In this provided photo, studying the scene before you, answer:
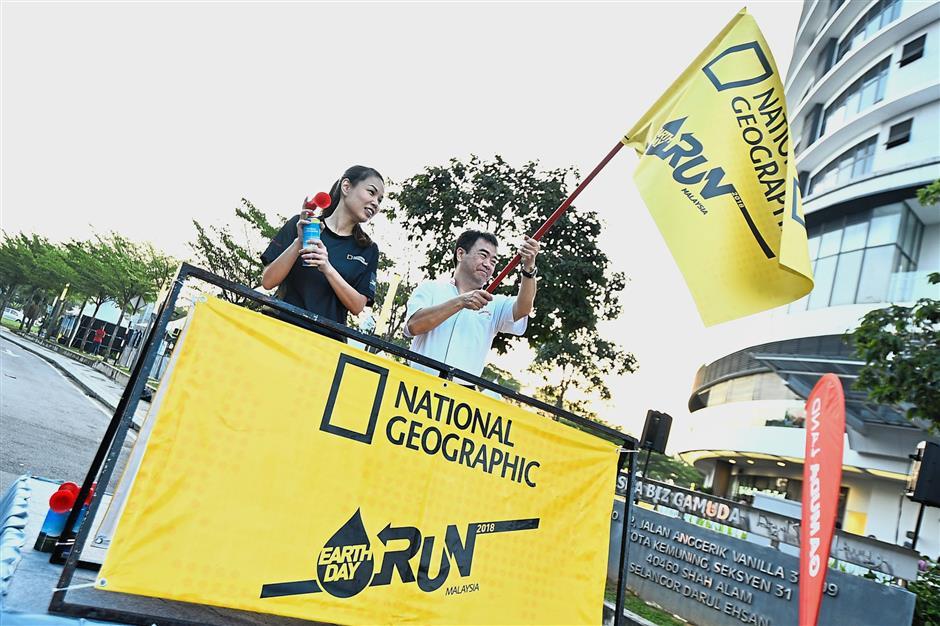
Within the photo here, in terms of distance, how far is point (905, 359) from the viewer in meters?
7.53

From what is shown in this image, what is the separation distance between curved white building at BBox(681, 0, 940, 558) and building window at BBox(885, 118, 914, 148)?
5 centimetres

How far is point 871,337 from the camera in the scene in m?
8.05

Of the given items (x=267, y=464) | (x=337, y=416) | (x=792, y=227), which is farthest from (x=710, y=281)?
(x=267, y=464)

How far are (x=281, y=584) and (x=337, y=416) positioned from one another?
62 centimetres

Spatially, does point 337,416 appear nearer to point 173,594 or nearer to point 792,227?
point 173,594

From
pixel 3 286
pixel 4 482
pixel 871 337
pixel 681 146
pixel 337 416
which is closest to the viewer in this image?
pixel 337 416

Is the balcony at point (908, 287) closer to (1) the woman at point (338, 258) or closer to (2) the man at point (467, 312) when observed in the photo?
(2) the man at point (467, 312)

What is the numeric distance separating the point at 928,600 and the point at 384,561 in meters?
6.17

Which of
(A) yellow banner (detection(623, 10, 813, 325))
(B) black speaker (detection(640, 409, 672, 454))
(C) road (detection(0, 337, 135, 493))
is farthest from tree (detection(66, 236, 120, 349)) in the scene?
(A) yellow banner (detection(623, 10, 813, 325))

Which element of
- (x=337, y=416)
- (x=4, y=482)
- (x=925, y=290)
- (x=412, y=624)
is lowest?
(x=4, y=482)

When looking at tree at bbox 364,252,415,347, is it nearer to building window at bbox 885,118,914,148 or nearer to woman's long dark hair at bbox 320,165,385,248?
woman's long dark hair at bbox 320,165,385,248

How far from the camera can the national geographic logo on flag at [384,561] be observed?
228 centimetres

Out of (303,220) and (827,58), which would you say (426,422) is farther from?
(827,58)

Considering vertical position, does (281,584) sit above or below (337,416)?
below
